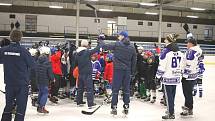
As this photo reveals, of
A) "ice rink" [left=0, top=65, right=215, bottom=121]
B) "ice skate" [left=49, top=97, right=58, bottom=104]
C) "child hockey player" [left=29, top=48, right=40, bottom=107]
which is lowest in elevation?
"ice rink" [left=0, top=65, right=215, bottom=121]

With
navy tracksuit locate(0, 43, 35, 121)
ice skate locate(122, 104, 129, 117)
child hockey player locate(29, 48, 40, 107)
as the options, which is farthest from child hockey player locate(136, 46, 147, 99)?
navy tracksuit locate(0, 43, 35, 121)

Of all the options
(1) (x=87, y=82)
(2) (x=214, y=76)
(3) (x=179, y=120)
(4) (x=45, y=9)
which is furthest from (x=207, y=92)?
(4) (x=45, y=9)

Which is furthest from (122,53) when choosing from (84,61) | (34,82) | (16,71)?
(16,71)

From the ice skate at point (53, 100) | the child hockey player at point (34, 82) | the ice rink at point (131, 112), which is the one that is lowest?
the ice rink at point (131, 112)

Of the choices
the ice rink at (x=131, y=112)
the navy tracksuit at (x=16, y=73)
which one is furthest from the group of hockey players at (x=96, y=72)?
the ice rink at (x=131, y=112)

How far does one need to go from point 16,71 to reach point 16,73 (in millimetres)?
27

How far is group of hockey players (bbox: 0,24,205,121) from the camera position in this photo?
4.49 metres

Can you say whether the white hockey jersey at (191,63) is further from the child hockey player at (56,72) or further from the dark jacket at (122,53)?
the child hockey player at (56,72)

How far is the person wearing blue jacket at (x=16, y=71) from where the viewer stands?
4.45 metres

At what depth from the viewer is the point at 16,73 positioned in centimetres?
448

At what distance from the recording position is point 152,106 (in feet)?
25.5

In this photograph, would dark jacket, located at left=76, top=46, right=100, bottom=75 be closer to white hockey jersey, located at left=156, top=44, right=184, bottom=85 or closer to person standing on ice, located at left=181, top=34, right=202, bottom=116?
white hockey jersey, located at left=156, top=44, right=184, bottom=85

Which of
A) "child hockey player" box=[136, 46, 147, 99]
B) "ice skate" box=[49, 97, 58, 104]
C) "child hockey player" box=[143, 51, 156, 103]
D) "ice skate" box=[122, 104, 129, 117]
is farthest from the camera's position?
"child hockey player" box=[136, 46, 147, 99]

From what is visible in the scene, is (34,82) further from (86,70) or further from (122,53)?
(122,53)
